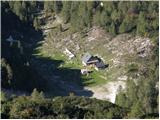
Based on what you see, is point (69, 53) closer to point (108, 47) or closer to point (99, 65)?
point (108, 47)

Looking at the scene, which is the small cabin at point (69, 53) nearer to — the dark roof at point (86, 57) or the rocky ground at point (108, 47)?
Result: the rocky ground at point (108, 47)

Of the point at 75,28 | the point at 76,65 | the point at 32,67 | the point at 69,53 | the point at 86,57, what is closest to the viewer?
the point at 32,67

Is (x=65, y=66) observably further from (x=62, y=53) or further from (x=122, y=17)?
(x=122, y=17)

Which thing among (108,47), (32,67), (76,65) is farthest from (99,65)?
(32,67)

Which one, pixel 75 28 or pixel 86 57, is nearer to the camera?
pixel 86 57

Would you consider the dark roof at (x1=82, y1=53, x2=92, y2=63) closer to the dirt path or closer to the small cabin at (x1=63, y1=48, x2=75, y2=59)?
the small cabin at (x1=63, y1=48, x2=75, y2=59)

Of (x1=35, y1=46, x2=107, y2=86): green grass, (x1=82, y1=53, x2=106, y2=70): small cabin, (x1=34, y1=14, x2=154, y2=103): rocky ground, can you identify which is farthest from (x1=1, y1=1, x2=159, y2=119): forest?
(x1=82, y1=53, x2=106, y2=70): small cabin

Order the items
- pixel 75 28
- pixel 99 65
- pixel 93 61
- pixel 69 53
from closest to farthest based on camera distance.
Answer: pixel 99 65 < pixel 93 61 < pixel 69 53 < pixel 75 28

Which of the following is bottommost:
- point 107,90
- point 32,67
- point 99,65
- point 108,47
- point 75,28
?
point 107,90
